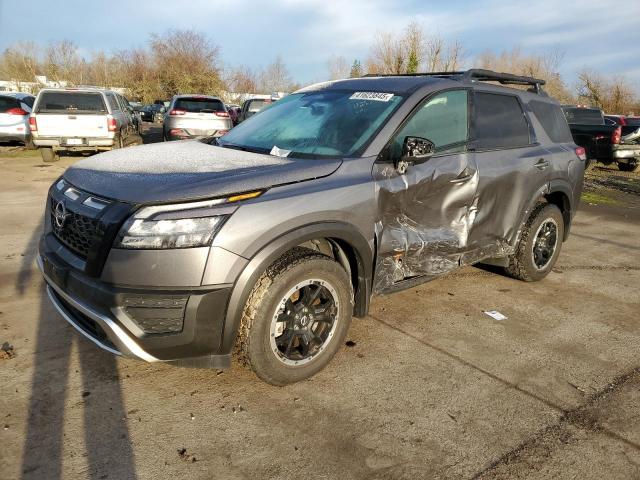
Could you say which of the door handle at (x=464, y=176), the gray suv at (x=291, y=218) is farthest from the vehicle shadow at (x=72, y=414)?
the door handle at (x=464, y=176)

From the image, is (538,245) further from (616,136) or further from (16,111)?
(16,111)

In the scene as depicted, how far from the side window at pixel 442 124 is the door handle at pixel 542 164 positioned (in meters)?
0.98

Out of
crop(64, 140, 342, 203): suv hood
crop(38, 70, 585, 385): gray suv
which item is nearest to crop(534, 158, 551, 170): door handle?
crop(38, 70, 585, 385): gray suv

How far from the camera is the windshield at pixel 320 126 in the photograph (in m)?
3.27

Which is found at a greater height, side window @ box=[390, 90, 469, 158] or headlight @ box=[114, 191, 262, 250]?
side window @ box=[390, 90, 469, 158]

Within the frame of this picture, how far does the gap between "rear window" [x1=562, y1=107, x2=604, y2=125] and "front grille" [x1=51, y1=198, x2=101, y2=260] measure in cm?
1579

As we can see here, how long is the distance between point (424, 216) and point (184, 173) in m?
1.72

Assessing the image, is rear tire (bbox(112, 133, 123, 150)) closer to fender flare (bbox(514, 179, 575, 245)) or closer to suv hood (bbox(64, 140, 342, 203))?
suv hood (bbox(64, 140, 342, 203))

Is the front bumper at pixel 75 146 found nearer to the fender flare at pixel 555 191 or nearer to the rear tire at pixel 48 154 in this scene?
the rear tire at pixel 48 154

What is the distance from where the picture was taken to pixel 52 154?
12.2m

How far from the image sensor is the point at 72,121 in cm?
1152

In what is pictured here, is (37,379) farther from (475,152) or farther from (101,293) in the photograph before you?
(475,152)

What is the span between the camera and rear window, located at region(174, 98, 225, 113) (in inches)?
534

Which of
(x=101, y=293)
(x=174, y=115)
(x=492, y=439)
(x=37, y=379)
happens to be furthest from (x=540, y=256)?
(x=174, y=115)
